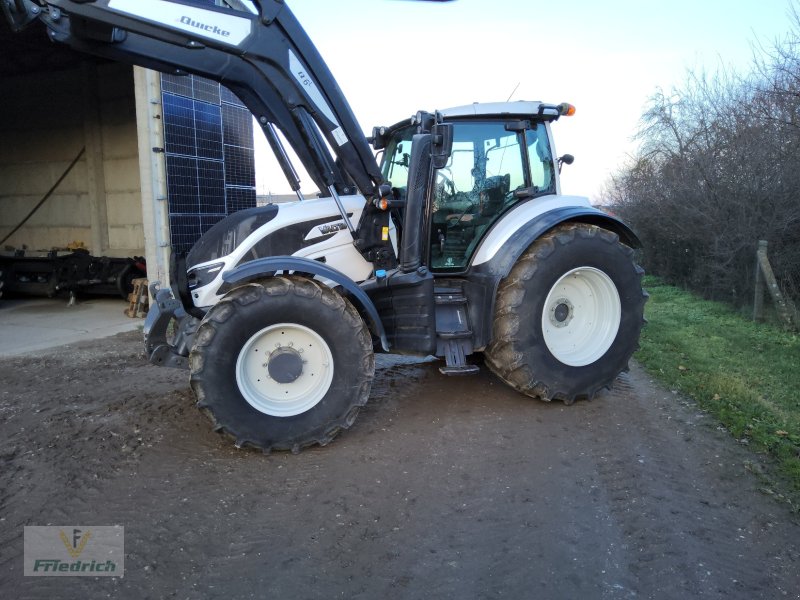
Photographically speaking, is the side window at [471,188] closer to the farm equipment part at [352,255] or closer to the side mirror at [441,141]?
the farm equipment part at [352,255]

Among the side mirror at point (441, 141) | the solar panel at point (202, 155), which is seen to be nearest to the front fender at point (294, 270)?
the side mirror at point (441, 141)

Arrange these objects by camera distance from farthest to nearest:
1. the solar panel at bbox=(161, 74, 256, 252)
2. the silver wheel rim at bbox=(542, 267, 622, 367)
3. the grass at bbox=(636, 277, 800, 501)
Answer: the solar panel at bbox=(161, 74, 256, 252) → the silver wheel rim at bbox=(542, 267, 622, 367) → the grass at bbox=(636, 277, 800, 501)

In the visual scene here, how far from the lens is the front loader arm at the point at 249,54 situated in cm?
377

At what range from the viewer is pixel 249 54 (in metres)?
4.18

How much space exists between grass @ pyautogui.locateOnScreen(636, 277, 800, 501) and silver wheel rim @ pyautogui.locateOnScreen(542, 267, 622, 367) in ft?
3.22

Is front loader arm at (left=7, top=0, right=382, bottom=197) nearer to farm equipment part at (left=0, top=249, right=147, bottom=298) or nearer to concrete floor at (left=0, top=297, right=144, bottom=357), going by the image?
concrete floor at (left=0, top=297, right=144, bottom=357)

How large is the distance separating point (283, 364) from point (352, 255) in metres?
1.08

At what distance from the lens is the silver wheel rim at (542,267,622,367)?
526cm

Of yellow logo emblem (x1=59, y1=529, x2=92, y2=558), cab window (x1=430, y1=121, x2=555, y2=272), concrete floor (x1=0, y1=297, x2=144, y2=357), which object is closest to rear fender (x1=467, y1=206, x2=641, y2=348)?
cab window (x1=430, y1=121, x2=555, y2=272)

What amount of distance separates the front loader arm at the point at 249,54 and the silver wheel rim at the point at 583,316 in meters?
1.85

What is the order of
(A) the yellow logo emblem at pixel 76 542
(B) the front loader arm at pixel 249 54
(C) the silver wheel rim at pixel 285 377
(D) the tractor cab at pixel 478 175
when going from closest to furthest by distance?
(A) the yellow logo emblem at pixel 76 542 → (B) the front loader arm at pixel 249 54 → (C) the silver wheel rim at pixel 285 377 → (D) the tractor cab at pixel 478 175

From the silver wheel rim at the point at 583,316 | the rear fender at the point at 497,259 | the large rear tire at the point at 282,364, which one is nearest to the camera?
the large rear tire at the point at 282,364

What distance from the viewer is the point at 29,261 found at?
1241 cm

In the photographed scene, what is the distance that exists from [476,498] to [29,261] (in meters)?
11.9
